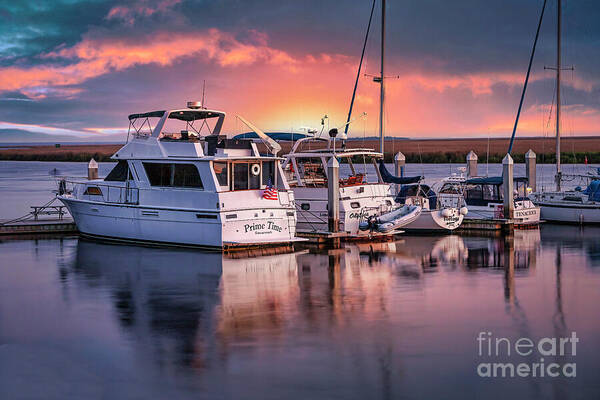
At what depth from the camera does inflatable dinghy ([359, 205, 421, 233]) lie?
83.5 feet

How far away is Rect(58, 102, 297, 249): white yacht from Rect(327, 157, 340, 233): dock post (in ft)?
4.86

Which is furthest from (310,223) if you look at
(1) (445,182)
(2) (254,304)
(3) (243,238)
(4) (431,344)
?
(4) (431,344)

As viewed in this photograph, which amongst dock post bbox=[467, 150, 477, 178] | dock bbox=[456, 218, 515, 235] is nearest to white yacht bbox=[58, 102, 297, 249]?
dock bbox=[456, 218, 515, 235]

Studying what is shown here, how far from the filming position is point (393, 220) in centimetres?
2588

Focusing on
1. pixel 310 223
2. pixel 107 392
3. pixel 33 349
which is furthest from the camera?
pixel 310 223

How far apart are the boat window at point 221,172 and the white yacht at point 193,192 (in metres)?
0.03

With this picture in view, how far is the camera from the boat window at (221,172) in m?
22.4

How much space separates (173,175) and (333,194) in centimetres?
542

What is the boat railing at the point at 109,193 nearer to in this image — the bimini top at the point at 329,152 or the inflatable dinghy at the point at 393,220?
the bimini top at the point at 329,152

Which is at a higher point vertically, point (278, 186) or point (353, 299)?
point (278, 186)

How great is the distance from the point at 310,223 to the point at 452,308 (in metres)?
10.8

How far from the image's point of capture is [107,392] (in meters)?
10.3

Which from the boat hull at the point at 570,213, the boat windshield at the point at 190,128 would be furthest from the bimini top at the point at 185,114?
the boat hull at the point at 570,213

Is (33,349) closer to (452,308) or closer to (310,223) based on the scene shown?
(452,308)
